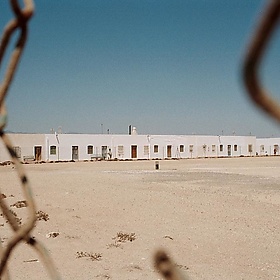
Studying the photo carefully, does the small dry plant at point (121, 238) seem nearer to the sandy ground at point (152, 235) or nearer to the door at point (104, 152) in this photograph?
the sandy ground at point (152, 235)

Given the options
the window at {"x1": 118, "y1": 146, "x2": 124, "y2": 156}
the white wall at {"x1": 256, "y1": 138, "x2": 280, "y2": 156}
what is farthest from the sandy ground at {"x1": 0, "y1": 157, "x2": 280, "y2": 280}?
the white wall at {"x1": 256, "y1": 138, "x2": 280, "y2": 156}

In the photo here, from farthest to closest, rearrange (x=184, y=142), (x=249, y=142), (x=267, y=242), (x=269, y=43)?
(x=249, y=142)
(x=184, y=142)
(x=267, y=242)
(x=269, y=43)

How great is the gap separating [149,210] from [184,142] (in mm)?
44872

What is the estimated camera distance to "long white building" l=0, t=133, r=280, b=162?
44125mm

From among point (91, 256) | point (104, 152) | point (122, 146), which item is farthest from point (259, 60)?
point (122, 146)

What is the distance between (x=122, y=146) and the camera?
49.8 m

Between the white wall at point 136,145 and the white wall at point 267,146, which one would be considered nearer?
the white wall at point 136,145

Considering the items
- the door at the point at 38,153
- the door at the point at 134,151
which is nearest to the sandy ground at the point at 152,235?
the door at the point at 38,153

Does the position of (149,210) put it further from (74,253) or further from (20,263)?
(20,263)

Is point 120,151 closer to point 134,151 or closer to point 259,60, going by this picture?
point 134,151

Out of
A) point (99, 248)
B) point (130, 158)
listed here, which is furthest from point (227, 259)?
point (130, 158)

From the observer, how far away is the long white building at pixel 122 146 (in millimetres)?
44125

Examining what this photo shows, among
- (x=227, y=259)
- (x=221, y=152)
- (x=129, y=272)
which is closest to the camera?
(x=129, y=272)

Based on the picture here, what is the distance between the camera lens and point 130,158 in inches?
1983
